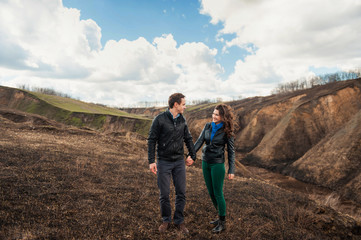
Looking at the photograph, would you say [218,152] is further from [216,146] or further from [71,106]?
[71,106]

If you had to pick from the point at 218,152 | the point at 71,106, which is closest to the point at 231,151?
the point at 218,152

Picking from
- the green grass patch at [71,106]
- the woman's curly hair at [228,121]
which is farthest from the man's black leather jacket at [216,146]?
the green grass patch at [71,106]

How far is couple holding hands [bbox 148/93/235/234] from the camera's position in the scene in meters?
3.64

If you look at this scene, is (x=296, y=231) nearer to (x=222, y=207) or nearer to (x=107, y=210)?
(x=222, y=207)

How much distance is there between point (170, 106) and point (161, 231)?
2.22 metres

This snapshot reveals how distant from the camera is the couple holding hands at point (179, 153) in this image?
364 centimetres

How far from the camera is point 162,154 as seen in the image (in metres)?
3.65

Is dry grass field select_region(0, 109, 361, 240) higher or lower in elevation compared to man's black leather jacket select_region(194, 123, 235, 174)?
lower

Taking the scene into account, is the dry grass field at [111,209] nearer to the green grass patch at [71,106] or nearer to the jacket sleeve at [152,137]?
the jacket sleeve at [152,137]

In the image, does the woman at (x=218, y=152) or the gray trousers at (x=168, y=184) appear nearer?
the gray trousers at (x=168, y=184)

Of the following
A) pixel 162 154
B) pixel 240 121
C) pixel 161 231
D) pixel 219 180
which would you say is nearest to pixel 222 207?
pixel 219 180

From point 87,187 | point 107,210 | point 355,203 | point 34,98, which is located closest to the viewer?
point 107,210

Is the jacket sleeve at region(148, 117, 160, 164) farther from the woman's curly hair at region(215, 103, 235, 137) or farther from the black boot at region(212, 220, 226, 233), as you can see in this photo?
the black boot at region(212, 220, 226, 233)

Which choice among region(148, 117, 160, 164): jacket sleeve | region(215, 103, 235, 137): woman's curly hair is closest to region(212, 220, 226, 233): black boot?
region(215, 103, 235, 137): woman's curly hair
